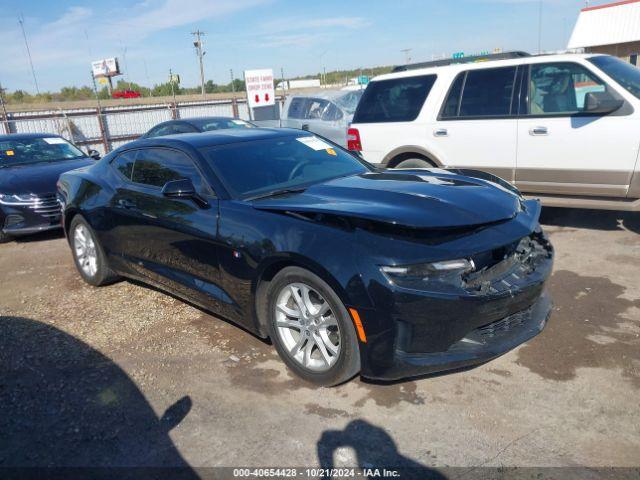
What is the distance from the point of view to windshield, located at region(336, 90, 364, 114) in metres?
12.1

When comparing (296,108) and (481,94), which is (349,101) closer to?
(296,108)

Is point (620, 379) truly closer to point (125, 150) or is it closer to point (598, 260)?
point (598, 260)

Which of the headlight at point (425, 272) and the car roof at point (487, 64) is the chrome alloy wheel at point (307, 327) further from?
Result: the car roof at point (487, 64)

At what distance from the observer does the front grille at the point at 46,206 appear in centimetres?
733

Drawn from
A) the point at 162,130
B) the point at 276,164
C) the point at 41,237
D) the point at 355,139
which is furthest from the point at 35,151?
the point at 276,164

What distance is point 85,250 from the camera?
542 centimetres

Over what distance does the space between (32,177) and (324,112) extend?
655 centimetres

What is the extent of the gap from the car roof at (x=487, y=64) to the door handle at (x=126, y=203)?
4146mm

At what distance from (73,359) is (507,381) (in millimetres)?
3122

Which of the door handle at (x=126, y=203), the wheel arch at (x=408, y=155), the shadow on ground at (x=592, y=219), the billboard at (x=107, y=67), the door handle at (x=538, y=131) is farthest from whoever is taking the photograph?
the billboard at (x=107, y=67)

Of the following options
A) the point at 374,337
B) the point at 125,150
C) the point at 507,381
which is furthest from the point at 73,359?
the point at 507,381

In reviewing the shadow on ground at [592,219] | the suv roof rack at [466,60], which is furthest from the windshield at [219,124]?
the shadow on ground at [592,219]

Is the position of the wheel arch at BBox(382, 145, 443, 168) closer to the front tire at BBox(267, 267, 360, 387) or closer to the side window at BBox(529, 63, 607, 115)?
the side window at BBox(529, 63, 607, 115)

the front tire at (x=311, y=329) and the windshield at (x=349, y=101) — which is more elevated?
the windshield at (x=349, y=101)
